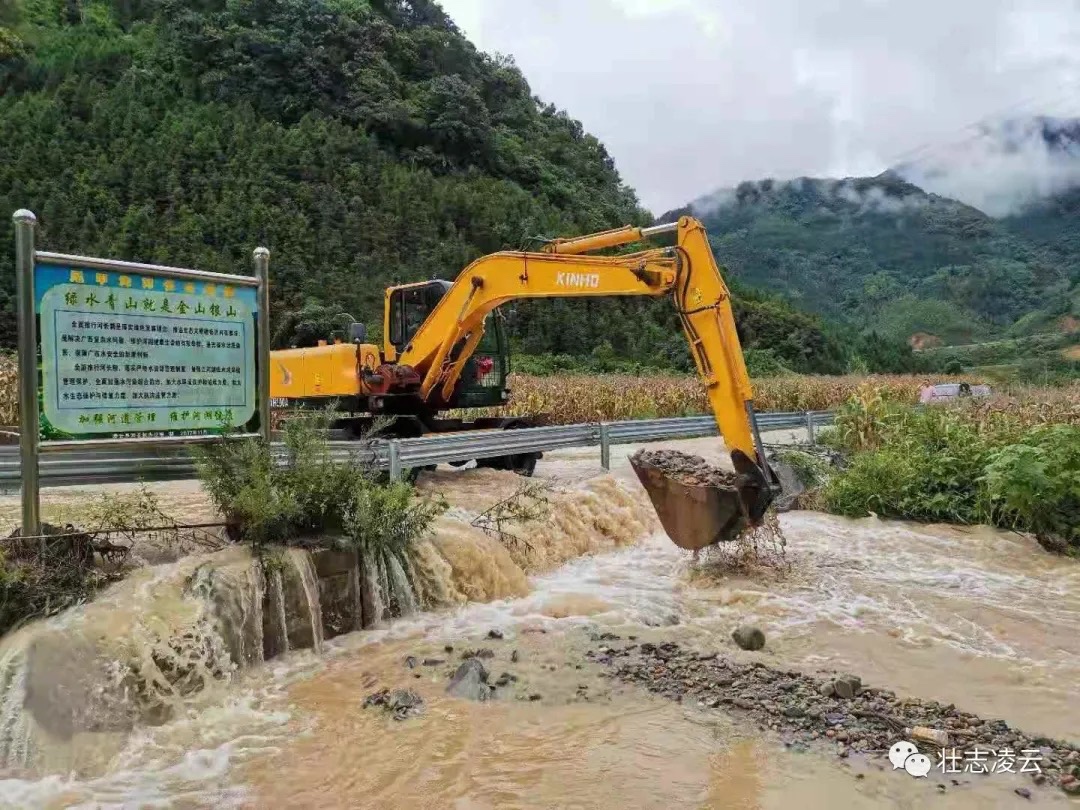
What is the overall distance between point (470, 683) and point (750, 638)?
2.16m

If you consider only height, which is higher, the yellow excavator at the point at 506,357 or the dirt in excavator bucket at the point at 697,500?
the yellow excavator at the point at 506,357

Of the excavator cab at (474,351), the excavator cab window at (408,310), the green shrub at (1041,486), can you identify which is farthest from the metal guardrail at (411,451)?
the green shrub at (1041,486)

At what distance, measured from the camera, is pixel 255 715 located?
4.88m

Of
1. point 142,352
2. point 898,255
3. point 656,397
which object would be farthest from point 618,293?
point 898,255

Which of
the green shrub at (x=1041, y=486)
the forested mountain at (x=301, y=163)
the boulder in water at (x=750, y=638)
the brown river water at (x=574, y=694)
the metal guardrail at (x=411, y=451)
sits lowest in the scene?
the brown river water at (x=574, y=694)

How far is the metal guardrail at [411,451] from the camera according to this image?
614cm

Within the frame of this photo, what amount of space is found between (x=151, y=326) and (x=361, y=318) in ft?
97.0

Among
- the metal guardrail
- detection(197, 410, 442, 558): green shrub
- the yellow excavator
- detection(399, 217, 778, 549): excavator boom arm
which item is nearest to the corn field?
the metal guardrail

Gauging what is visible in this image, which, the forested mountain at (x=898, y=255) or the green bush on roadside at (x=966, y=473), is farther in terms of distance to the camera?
the forested mountain at (x=898, y=255)

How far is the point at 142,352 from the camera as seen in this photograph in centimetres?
555

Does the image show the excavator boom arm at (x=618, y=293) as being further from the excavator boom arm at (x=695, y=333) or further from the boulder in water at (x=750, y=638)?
the boulder in water at (x=750, y=638)

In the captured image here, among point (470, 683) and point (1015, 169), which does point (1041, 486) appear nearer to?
point (470, 683)

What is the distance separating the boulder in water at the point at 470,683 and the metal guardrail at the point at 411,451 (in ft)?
7.41

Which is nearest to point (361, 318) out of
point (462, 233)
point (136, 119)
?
point (462, 233)
